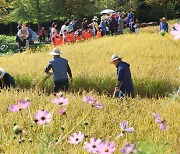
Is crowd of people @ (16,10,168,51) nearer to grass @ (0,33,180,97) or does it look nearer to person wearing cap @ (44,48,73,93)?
grass @ (0,33,180,97)

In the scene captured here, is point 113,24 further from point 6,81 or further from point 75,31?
point 6,81

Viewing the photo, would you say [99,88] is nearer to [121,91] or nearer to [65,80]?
[65,80]

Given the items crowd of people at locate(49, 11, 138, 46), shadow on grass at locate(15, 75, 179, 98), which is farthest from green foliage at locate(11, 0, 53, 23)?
shadow on grass at locate(15, 75, 179, 98)

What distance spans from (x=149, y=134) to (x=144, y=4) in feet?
118

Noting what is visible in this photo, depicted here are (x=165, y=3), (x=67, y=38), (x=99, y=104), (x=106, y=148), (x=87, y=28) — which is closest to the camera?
(x=106, y=148)

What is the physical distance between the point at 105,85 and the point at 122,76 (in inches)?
82.0

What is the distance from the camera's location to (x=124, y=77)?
753cm

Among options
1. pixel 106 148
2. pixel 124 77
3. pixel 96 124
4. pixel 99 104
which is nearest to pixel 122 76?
pixel 124 77

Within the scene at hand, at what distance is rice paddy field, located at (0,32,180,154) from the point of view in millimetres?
2852

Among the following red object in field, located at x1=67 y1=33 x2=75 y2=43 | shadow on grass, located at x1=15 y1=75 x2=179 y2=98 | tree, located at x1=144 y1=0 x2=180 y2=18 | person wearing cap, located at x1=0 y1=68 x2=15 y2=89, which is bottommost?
shadow on grass, located at x1=15 y1=75 x2=179 y2=98

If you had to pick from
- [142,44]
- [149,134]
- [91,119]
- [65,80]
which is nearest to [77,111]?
[91,119]

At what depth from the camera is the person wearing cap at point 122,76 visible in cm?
740

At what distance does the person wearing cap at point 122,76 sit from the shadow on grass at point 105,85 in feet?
3.99

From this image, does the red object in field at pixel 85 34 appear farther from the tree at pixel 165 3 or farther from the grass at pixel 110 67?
the tree at pixel 165 3
